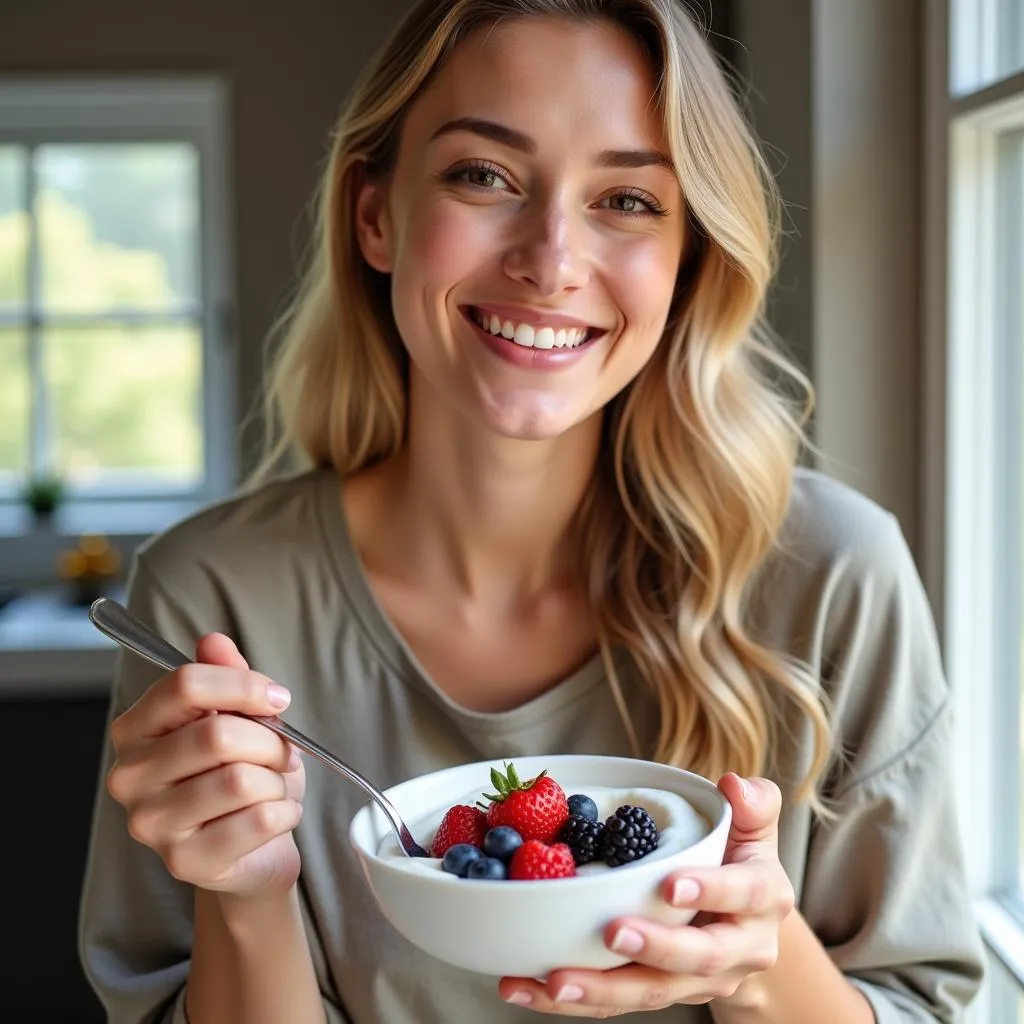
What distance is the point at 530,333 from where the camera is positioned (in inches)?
49.1

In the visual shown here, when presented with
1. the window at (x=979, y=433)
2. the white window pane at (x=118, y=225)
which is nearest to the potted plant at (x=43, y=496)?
the white window pane at (x=118, y=225)

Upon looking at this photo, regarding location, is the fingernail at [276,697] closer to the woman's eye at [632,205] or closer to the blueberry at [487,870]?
the blueberry at [487,870]

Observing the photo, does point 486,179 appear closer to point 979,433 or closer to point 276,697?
point 276,697

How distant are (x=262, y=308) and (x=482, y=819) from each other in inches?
112

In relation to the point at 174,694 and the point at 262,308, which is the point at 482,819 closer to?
the point at 174,694

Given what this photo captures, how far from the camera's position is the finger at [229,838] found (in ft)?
3.10

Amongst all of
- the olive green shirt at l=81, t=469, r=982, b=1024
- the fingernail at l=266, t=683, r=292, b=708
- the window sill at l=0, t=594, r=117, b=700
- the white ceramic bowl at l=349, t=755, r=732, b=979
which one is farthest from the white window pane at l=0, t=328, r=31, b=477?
the white ceramic bowl at l=349, t=755, r=732, b=979

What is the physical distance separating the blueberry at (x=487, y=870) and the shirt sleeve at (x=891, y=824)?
0.60m

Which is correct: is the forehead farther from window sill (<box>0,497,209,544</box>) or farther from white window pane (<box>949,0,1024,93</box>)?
window sill (<box>0,497,209,544</box>)

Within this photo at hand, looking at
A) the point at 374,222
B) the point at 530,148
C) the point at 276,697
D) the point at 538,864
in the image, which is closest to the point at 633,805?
the point at 538,864

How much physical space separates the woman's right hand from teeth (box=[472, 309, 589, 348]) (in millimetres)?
435

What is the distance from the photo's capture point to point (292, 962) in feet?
3.98

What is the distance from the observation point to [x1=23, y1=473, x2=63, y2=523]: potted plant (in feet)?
12.1

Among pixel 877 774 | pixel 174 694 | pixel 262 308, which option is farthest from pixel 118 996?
pixel 262 308
